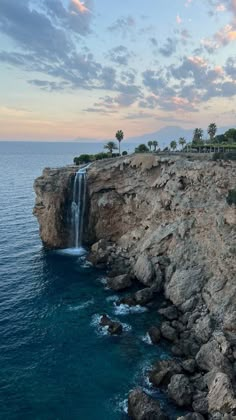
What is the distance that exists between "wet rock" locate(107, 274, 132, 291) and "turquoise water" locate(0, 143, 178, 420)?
146cm

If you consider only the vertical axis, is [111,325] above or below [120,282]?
below

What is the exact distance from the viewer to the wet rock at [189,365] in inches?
1542

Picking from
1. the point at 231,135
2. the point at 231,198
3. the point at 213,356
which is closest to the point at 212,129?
the point at 231,135

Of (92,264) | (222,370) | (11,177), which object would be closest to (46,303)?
(92,264)

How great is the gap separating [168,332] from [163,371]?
847 cm

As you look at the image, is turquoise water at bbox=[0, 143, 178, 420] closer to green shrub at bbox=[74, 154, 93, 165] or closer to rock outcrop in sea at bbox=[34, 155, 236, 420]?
rock outcrop in sea at bbox=[34, 155, 236, 420]

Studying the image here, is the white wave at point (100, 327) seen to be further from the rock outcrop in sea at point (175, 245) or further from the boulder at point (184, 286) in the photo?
the boulder at point (184, 286)

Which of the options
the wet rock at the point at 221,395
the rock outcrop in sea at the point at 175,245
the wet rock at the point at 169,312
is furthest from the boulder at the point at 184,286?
the wet rock at the point at 221,395

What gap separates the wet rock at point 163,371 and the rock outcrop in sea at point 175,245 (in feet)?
0.34

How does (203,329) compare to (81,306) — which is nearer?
(203,329)

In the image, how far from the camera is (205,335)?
44375 mm

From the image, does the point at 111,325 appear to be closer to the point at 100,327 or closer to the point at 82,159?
the point at 100,327

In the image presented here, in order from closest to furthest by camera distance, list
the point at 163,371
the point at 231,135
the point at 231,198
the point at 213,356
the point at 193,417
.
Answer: the point at 193,417, the point at 163,371, the point at 213,356, the point at 231,198, the point at 231,135

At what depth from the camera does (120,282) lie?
59.6m
